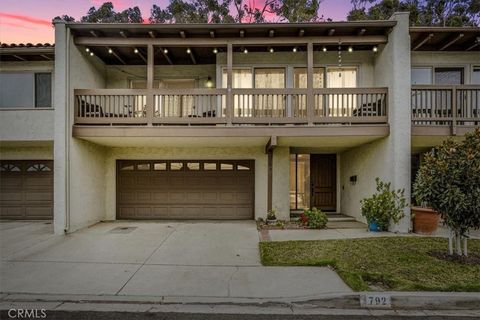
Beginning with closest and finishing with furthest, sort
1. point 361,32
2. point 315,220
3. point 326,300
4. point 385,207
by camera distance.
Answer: point 326,300 → point 385,207 → point 361,32 → point 315,220

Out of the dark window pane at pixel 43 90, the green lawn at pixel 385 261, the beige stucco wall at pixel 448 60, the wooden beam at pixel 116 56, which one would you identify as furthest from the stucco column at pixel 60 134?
the beige stucco wall at pixel 448 60

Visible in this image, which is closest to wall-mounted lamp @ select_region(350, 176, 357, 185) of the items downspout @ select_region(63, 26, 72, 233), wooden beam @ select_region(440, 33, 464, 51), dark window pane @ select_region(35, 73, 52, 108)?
wooden beam @ select_region(440, 33, 464, 51)

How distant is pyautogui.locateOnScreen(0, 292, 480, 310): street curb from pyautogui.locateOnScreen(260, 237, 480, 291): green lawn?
268 millimetres

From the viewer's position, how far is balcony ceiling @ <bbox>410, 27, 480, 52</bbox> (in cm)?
990

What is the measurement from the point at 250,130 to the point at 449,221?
547 cm

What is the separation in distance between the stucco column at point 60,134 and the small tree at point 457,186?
8978 millimetres

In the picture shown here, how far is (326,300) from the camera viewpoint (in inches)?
193

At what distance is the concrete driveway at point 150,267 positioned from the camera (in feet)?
17.5

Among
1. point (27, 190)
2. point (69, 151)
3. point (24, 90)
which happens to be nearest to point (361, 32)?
point (69, 151)

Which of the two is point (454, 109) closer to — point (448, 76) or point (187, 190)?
point (448, 76)

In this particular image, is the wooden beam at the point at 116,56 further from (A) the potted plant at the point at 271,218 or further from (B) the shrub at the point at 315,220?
(B) the shrub at the point at 315,220

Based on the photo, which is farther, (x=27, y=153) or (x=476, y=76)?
(x=27, y=153)

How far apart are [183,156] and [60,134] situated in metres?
4.11

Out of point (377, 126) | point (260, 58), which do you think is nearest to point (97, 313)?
point (377, 126)
